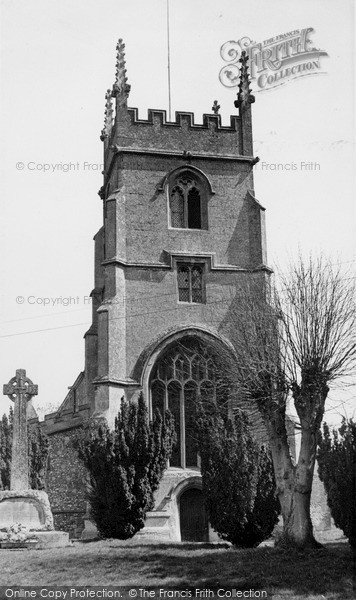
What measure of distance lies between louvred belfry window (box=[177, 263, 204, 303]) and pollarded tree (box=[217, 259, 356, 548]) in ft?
28.2

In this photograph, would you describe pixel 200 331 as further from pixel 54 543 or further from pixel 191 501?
pixel 54 543

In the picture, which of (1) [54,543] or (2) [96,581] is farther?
(1) [54,543]

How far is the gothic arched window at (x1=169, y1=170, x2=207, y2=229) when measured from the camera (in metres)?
30.6

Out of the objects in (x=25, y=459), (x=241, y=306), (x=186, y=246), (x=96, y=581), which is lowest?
(x=96, y=581)

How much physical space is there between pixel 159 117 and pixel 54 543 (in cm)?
1690

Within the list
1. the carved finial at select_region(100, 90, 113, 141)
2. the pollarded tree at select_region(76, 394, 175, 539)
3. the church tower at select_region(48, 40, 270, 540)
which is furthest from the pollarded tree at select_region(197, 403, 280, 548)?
the carved finial at select_region(100, 90, 113, 141)

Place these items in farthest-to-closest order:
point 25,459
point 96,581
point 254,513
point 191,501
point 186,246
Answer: point 186,246
point 191,501
point 25,459
point 254,513
point 96,581

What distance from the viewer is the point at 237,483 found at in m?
21.3

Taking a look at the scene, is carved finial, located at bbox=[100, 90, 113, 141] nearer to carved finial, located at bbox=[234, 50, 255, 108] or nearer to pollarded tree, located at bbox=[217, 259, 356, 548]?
carved finial, located at bbox=[234, 50, 255, 108]

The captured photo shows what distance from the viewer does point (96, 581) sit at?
16047 mm

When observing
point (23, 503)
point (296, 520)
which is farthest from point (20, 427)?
point (296, 520)

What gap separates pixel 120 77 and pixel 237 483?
17.1m

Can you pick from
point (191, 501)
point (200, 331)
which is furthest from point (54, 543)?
point (200, 331)

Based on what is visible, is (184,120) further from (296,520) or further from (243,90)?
(296,520)
